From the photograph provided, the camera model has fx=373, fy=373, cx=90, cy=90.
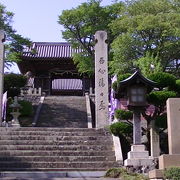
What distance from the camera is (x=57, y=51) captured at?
38125 mm

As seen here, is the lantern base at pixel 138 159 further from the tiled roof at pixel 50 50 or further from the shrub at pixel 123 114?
the tiled roof at pixel 50 50

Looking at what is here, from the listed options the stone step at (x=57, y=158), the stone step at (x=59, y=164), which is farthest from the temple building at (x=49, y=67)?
the stone step at (x=59, y=164)

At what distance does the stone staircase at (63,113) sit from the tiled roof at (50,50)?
710 cm

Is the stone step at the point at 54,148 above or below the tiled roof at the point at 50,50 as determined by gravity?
below

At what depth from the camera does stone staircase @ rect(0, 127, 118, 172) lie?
41.9 feet

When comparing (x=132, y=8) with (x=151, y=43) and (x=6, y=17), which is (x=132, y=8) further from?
(x=6, y=17)

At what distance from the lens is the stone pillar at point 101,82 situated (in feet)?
60.7

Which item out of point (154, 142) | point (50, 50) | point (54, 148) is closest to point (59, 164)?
point (54, 148)

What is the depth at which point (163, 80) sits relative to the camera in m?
15.2

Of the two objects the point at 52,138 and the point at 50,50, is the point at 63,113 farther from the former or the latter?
the point at 50,50

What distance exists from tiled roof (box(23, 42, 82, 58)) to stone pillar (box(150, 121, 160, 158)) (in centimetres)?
2096

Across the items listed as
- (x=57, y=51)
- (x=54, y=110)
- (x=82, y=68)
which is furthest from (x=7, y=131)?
(x=57, y=51)

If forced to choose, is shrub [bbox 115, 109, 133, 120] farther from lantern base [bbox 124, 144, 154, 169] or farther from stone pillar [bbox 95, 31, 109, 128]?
stone pillar [bbox 95, 31, 109, 128]

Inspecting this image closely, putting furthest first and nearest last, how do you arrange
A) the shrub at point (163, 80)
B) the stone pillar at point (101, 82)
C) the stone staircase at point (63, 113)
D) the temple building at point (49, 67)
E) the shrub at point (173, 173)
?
the temple building at point (49, 67), the stone staircase at point (63, 113), the stone pillar at point (101, 82), the shrub at point (163, 80), the shrub at point (173, 173)
